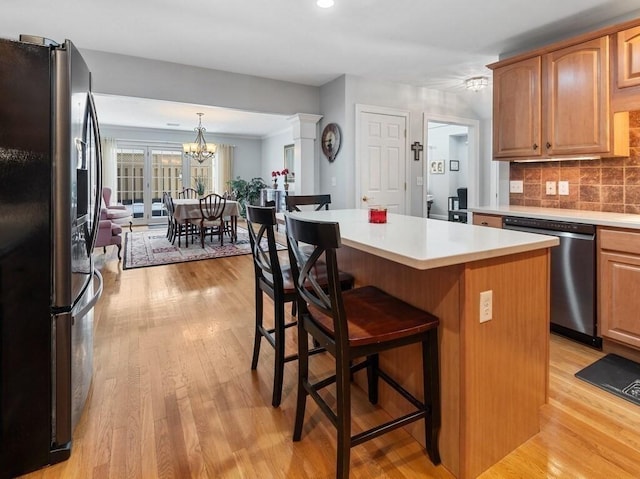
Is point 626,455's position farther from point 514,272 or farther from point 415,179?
point 415,179

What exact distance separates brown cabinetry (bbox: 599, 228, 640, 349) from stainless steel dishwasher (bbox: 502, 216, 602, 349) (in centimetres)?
6

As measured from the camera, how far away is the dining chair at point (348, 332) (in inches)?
50.1

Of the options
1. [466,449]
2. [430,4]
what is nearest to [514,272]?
[466,449]

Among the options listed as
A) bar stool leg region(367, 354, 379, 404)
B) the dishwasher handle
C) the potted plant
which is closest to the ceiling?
the dishwasher handle

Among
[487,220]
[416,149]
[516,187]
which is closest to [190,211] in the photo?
[416,149]

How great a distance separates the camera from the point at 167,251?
5996mm

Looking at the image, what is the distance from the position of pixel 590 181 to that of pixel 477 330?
2497 mm

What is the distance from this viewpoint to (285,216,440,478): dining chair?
1271 millimetres

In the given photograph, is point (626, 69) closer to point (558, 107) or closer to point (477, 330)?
point (558, 107)

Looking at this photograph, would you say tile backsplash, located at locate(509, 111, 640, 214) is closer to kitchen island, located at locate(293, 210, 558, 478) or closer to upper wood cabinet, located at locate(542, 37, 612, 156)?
upper wood cabinet, located at locate(542, 37, 612, 156)

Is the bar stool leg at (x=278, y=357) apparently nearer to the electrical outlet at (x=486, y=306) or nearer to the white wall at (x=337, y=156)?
the electrical outlet at (x=486, y=306)

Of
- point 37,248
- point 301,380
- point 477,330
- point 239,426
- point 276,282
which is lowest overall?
point 239,426

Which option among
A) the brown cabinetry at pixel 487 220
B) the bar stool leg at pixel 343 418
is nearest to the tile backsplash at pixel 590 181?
the brown cabinetry at pixel 487 220

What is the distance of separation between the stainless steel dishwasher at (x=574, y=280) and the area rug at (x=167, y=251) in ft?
12.8
